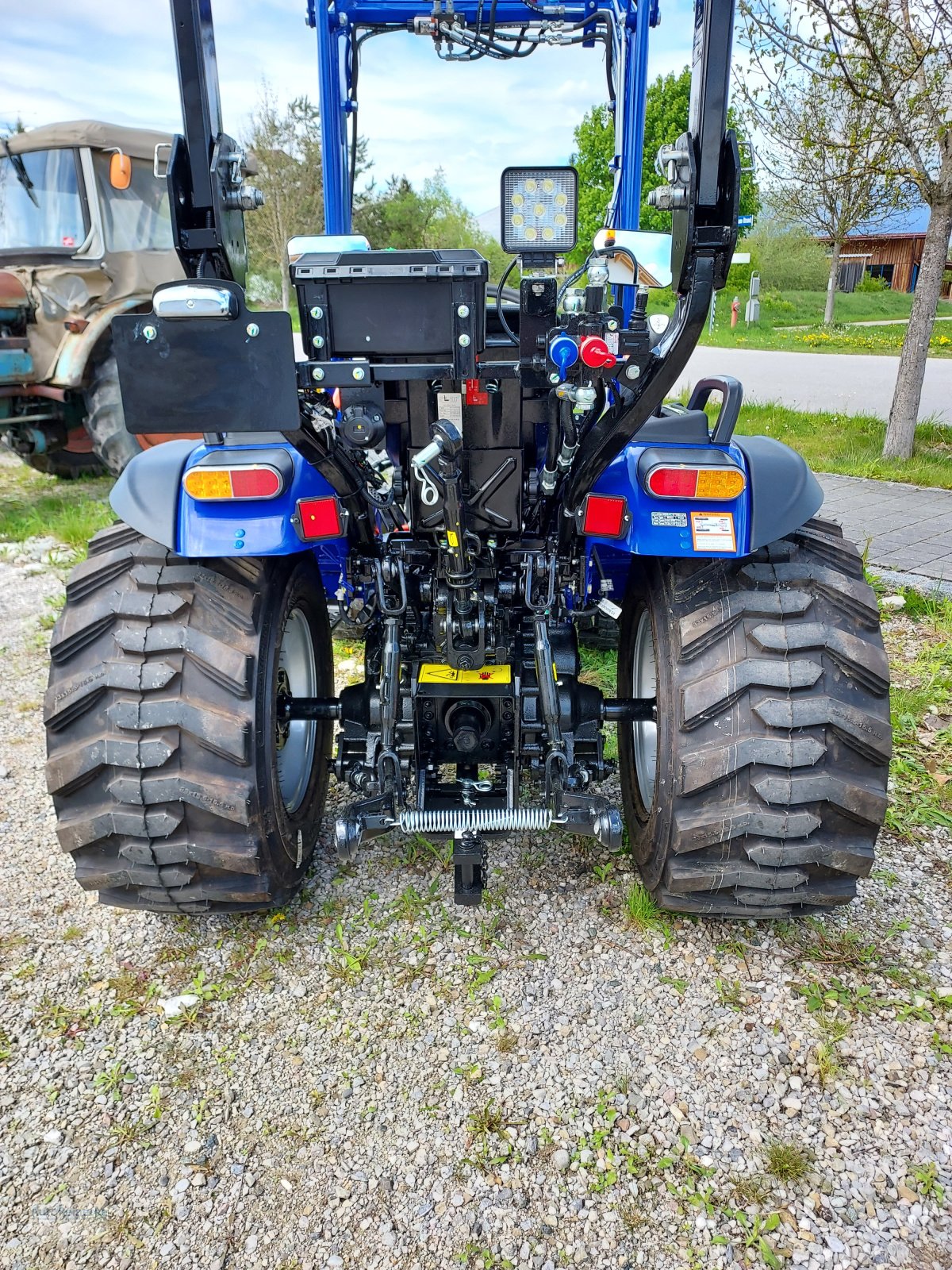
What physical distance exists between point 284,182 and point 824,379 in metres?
11.3

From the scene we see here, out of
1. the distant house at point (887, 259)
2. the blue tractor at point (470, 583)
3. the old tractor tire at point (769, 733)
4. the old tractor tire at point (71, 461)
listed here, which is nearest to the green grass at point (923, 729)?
the old tractor tire at point (769, 733)

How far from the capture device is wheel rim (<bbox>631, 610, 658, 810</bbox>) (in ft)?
9.59

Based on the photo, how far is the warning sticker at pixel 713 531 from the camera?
229 centimetres

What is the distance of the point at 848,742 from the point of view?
2316 mm

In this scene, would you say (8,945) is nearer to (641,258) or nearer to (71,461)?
(641,258)

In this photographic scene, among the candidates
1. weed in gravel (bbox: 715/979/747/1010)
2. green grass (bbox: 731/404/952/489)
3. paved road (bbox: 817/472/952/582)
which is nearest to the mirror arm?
weed in gravel (bbox: 715/979/747/1010)

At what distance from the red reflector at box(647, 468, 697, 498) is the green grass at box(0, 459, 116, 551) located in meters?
5.46

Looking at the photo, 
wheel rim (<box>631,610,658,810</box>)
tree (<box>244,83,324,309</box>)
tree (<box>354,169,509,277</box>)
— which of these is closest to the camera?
wheel rim (<box>631,610,658,810</box>)

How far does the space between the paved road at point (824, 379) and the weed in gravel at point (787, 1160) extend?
8.79m

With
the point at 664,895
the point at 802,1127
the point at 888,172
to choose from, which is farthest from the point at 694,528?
the point at 888,172

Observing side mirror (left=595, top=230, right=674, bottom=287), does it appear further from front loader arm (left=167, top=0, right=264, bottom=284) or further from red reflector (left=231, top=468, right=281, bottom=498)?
red reflector (left=231, top=468, right=281, bottom=498)

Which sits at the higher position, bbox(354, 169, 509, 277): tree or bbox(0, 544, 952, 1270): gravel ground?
bbox(354, 169, 509, 277): tree

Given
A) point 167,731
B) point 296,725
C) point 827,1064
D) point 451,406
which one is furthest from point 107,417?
point 827,1064

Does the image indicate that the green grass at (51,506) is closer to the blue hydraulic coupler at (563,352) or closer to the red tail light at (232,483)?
the red tail light at (232,483)
